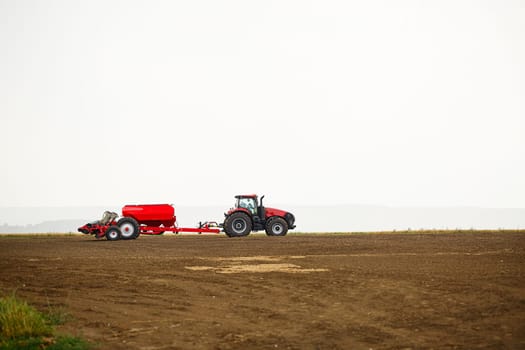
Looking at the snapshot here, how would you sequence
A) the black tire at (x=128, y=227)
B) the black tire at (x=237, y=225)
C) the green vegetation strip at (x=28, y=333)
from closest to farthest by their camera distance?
the green vegetation strip at (x=28, y=333)
the black tire at (x=128, y=227)
the black tire at (x=237, y=225)

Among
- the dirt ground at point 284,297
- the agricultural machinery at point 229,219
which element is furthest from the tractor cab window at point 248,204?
the dirt ground at point 284,297

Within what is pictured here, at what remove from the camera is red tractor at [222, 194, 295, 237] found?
1379 inches

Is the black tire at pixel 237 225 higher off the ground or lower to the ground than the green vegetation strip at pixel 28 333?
higher

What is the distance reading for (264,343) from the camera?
1002 cm

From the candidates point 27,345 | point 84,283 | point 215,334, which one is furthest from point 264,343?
point 84,283

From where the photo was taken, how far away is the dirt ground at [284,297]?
Answer: 33.8 ft

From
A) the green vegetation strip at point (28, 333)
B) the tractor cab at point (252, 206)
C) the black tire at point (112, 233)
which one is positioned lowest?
the green vegetation strip at point (28, 333)

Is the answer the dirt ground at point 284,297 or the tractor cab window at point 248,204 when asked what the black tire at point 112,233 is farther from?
the dirt ground at point 284,297

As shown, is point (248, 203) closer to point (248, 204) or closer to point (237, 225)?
point (248, 204)

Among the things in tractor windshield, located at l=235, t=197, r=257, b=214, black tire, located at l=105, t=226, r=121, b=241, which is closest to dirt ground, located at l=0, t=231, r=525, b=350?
black tire, located at l=105, t=226, r=121, b=241

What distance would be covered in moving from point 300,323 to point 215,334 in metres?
1.61

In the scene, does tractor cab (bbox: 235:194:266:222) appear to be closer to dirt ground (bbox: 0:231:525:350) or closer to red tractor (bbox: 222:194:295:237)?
red tractor (bbox: 222:194:295:237)

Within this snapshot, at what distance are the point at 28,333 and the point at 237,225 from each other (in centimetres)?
2474

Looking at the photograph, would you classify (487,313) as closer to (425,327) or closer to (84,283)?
(425,327)
